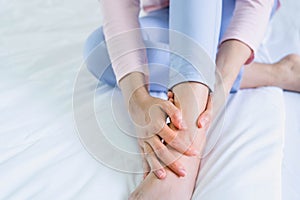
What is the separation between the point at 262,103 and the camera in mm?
735

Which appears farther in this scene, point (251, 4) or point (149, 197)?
point (251, 4)

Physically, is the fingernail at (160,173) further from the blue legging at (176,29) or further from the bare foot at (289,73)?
the bare foot at (289,73)

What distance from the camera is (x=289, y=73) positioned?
836mm

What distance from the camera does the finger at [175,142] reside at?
1.91ft

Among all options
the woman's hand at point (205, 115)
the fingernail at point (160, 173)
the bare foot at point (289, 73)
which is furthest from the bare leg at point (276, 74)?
the fingernail at point (160, 173)

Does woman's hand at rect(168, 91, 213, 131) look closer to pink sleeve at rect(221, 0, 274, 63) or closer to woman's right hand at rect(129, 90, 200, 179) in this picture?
woman's right hand at rect(129, 90, 200, 179)

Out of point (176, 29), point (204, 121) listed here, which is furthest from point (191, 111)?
point (176, 29)

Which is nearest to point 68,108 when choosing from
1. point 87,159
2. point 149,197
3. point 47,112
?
point 47,112

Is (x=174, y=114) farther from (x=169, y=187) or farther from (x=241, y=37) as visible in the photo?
(x=241, y=37)

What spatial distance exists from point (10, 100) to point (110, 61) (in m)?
0.18

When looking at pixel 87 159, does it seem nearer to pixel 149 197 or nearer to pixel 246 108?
pixel 149 197

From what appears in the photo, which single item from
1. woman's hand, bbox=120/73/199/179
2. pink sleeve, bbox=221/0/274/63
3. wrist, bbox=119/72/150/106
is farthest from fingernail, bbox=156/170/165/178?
pink sleeve, bbox=221/0/274/63

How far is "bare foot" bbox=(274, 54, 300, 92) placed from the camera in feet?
2.70

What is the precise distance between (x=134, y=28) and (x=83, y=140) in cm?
21
